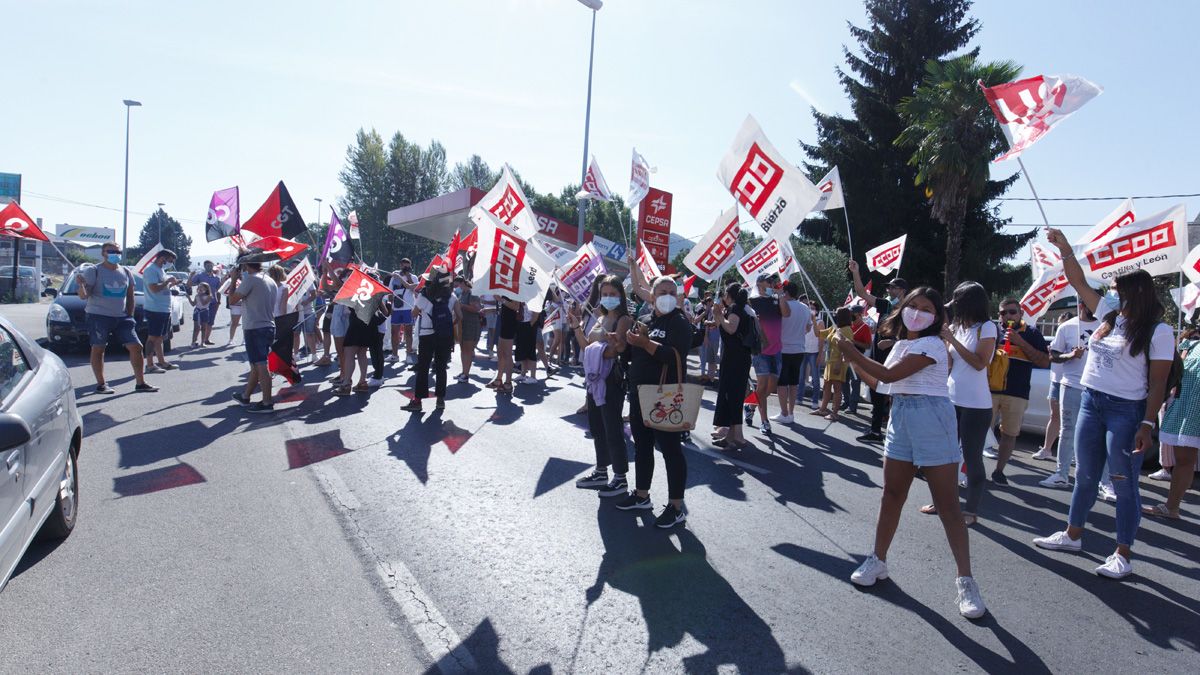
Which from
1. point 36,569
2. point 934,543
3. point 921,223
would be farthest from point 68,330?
point 921,223

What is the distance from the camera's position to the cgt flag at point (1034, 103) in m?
5.17

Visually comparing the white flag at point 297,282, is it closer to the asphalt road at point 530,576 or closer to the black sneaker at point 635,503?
the asphalt road at point 530,576

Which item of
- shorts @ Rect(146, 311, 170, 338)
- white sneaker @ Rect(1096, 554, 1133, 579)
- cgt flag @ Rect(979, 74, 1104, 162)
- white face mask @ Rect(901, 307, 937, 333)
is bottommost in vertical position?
white sneaker @ Rect(1096, 554, 1133, 579)

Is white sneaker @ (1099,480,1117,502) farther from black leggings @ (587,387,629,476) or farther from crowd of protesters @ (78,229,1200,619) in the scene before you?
black leggings @ (587,387,629,476)

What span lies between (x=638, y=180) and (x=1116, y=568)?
10224mm

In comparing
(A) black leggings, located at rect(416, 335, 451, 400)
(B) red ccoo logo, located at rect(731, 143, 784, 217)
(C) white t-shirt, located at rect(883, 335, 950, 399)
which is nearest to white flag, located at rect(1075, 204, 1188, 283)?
(C) white t-shirt, located at rect(883, 335, 950, 399)

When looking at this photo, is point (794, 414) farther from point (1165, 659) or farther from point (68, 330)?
point (68, 330)

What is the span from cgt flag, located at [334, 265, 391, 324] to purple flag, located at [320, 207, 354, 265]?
329 centimetres

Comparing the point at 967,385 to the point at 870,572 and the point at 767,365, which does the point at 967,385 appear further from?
the point at 767,365

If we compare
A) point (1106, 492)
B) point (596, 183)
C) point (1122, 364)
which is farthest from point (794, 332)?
point (596, 183)

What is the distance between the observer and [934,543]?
4863mm

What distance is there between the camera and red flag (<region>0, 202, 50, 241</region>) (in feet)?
31.1

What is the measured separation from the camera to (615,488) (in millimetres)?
5730

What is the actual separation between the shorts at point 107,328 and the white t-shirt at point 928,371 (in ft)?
31.0
